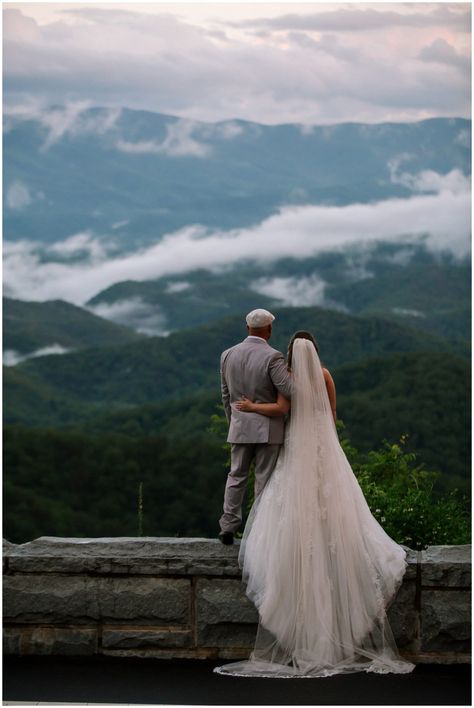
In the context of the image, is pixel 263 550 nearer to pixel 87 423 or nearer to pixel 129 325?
pixel 87 423

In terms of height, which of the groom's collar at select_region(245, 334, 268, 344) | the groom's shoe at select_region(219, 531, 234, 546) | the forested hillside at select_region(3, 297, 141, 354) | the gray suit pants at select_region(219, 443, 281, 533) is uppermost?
the forested hillside at select_region(3, 297, 141, 354)

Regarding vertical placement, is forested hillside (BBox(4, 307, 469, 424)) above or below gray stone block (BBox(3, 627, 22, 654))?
above

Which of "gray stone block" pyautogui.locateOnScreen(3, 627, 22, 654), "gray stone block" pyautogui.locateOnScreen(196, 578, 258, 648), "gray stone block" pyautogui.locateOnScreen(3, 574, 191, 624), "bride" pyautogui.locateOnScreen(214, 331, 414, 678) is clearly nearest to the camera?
"bride" pyautogui.locateOnScreen(214, 331, 414, 678)

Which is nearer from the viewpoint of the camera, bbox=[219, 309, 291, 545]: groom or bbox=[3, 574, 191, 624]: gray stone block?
bbox=[219, 309, 291, 545]: groom

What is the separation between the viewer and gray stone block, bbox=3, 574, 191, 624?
6.02 meters

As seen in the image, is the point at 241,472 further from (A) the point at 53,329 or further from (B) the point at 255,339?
(A) the point at 53,329

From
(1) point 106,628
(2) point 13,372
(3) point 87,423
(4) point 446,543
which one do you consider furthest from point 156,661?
(2) point 13,372

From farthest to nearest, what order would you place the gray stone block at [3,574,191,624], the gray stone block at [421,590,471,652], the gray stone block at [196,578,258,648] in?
1. the gray stone block at [3,574,191,624]
2. the gray stone block at [196,578,258,648]
3. the gray stone block at [421,590,471,652]

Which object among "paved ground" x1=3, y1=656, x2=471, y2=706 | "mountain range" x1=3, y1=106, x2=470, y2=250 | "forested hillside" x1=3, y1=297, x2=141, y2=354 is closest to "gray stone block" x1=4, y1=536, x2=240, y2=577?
"paved ground" x1=3, y1=656, x2=471, y2=706

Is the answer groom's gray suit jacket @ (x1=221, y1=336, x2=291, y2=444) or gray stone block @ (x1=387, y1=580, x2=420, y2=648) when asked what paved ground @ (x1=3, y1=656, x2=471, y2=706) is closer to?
gray stone block @ (x1=387, y1=580, x2=420, y2=648)

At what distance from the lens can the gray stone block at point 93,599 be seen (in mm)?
6020

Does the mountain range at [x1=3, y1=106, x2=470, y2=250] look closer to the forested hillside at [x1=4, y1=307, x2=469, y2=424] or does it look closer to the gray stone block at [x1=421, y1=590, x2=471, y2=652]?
the forested hillside at [x1=4, y1=307, x2=469, y2=424]

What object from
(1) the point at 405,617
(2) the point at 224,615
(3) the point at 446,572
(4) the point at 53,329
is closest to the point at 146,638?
(2) the point at 224,615

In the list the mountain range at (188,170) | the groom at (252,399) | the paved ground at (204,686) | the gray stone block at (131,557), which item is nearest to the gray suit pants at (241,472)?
the groom at (252,399)
